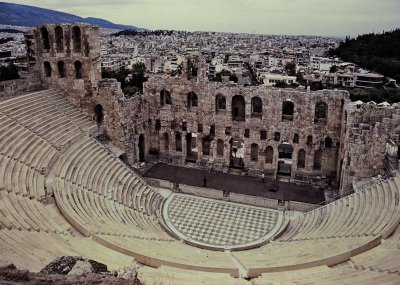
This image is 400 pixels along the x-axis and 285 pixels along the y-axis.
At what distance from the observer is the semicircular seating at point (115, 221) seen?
14.2 m

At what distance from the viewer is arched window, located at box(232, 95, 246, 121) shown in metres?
A: 29.7

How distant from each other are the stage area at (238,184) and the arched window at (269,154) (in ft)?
6.13

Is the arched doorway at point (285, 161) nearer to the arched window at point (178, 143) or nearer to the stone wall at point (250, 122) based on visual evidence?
the stone wall at point (250, 122)

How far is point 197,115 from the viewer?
29.8 meters

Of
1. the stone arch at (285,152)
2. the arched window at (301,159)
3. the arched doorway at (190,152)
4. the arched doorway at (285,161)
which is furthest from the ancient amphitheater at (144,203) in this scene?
the stone arch at (285,152)

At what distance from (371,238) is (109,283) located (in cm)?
1289

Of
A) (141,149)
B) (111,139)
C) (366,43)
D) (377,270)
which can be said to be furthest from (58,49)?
A: (366,43)

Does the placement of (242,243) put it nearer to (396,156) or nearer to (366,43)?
(396,156)

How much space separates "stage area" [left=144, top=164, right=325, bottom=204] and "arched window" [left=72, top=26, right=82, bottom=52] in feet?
36.3

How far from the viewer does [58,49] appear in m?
29.0

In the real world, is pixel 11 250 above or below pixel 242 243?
above

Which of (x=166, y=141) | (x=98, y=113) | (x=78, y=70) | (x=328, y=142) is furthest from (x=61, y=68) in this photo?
(x=328, y=142)

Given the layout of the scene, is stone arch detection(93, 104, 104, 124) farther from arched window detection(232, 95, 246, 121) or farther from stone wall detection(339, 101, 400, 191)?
stone wall detection(339, 101, 400, 191)

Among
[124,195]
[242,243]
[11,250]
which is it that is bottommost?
[242,243]
